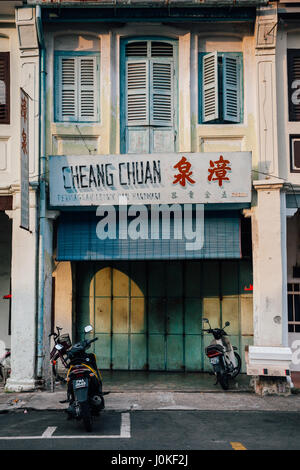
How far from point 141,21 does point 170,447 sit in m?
8.16

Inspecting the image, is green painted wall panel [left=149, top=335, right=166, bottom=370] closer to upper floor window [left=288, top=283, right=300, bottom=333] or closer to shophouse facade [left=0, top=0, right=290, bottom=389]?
shophouse facade [left=0, top=0, right=290, bottom=389]

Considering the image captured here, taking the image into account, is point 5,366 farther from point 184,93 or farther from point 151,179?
point 184,93

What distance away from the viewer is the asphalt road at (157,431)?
6738 mm

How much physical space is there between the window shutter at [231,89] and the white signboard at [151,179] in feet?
3.33

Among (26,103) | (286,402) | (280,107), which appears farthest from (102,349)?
(280,107)

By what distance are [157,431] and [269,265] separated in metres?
4.39

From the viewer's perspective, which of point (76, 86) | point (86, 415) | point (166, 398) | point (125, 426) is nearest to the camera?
point (86, 415)

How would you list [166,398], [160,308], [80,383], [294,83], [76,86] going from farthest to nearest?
[160,308] < [76,86] < [294,83] < [166,398] < [80,383]

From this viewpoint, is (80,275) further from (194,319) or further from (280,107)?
(280,107)

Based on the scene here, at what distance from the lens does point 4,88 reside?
11.3 m

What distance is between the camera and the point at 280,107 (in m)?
11.1

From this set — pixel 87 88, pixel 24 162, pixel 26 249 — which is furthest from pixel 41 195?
pixel 87 88

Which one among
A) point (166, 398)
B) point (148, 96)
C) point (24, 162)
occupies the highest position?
point (148, 96)

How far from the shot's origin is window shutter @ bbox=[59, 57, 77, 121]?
37.3 feet
